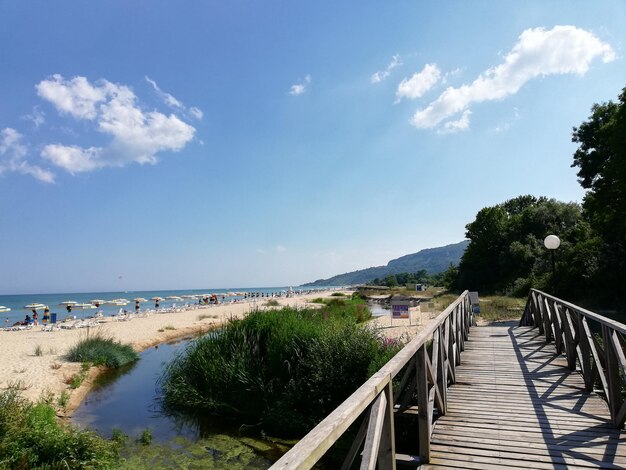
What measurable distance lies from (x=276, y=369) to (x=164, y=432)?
2679 mm

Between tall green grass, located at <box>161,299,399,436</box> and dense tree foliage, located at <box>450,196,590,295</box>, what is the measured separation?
85.2 feet

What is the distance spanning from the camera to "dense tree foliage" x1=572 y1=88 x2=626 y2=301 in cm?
1769

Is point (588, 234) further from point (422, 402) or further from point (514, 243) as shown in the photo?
point (422, 402)

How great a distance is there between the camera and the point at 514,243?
1571 inches

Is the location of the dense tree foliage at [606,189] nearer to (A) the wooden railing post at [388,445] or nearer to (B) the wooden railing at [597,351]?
(B) the wooden railing at [597,351]

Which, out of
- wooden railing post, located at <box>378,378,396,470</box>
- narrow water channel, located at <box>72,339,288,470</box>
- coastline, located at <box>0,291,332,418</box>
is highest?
wooden railing post, located at <box>378,378,396,470</box>

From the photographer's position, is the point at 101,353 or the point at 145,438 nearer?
the point at 145,438

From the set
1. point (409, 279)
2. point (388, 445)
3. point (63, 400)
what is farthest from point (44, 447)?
point (409, 279)

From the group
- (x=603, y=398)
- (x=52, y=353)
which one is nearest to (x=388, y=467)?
(x=603, y=398)

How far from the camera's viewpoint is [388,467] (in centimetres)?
266

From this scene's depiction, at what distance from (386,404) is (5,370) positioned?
1555 cm

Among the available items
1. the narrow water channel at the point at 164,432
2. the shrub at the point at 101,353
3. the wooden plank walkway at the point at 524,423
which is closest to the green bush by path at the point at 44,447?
the narrow water channel at the point at 164,432

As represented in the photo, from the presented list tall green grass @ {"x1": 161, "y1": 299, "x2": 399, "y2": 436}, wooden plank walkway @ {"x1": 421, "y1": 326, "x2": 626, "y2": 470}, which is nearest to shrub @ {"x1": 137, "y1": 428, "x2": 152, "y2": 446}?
tall green grass @ {"x1": 161, "y1": 299, "x2": 399, "y2": 436}

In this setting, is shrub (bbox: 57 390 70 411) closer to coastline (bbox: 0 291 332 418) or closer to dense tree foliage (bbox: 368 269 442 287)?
coastline (bbox: 0 291 332 418)
